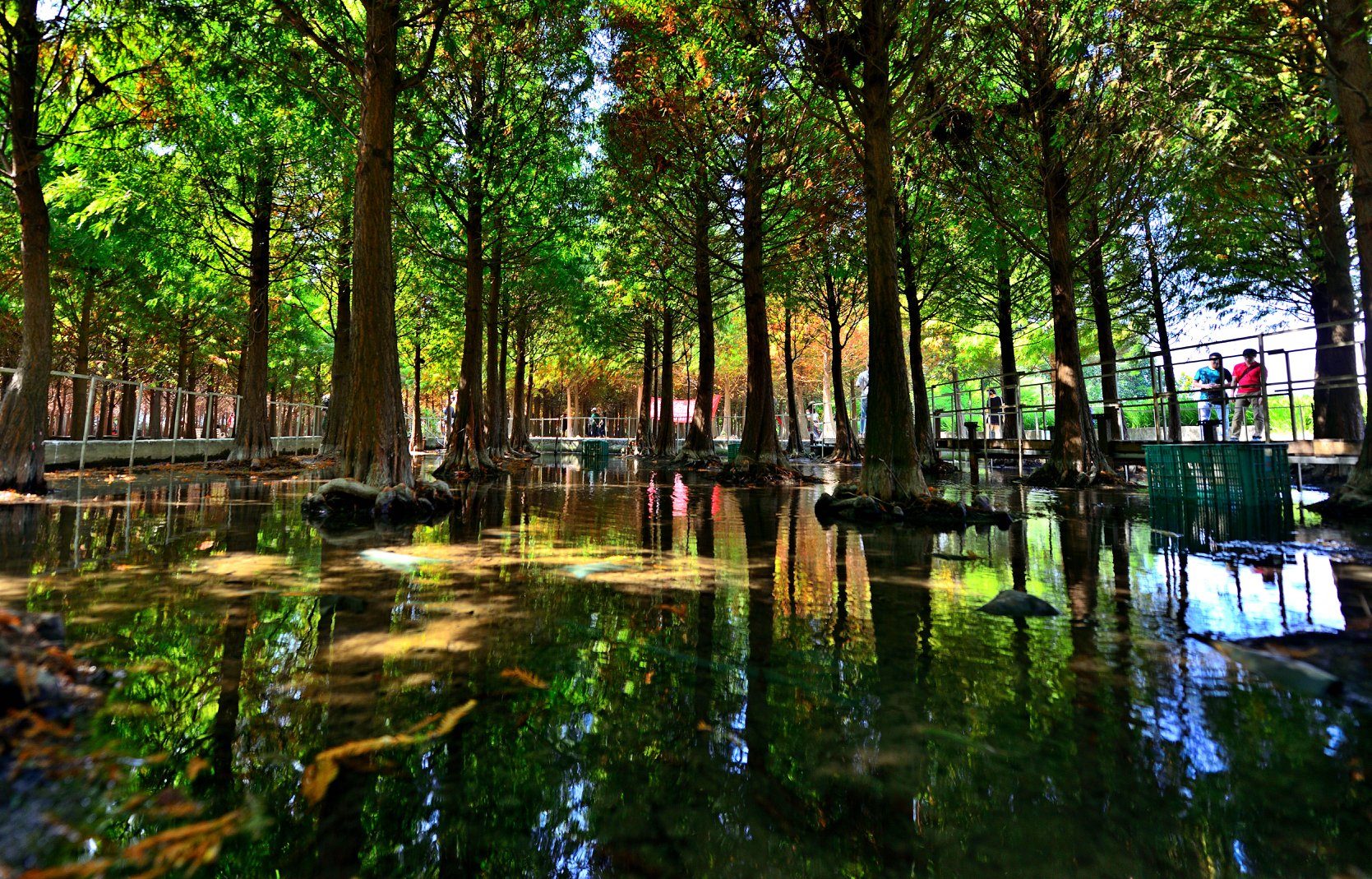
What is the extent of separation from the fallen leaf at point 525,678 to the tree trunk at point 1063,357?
12721 mm

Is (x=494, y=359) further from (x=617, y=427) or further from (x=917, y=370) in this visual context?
(x=617, y=427)

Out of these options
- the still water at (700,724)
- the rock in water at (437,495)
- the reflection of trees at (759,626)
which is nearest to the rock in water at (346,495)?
the rock in water at (437,495)

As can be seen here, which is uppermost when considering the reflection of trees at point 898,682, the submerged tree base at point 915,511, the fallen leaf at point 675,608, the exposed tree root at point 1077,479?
the exposed tree root at point 1077,479

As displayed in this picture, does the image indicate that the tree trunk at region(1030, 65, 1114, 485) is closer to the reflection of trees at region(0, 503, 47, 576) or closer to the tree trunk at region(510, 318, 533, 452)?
the reflection of trees at region(0, 503, 47, 576)

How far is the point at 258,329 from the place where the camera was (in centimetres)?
1593

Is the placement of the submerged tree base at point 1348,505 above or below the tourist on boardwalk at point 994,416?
below

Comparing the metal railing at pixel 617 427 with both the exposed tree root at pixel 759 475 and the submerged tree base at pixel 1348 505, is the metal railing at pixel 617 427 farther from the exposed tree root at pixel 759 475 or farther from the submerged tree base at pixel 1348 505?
the submerged tree base at pixel 1348 505

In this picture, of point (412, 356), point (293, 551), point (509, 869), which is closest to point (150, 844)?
point (509, 869)

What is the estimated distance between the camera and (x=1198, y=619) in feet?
11.1

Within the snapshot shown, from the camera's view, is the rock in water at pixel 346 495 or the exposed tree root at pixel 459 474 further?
the exposed tree root at pixel 459 474

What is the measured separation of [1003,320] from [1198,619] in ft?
59.4

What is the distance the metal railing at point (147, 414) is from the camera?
527 inches

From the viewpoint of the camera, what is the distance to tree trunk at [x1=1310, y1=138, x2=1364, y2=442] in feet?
43.9

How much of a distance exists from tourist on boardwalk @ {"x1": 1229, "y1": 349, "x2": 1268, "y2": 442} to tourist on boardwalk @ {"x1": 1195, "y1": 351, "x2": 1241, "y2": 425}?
0.21 metres
